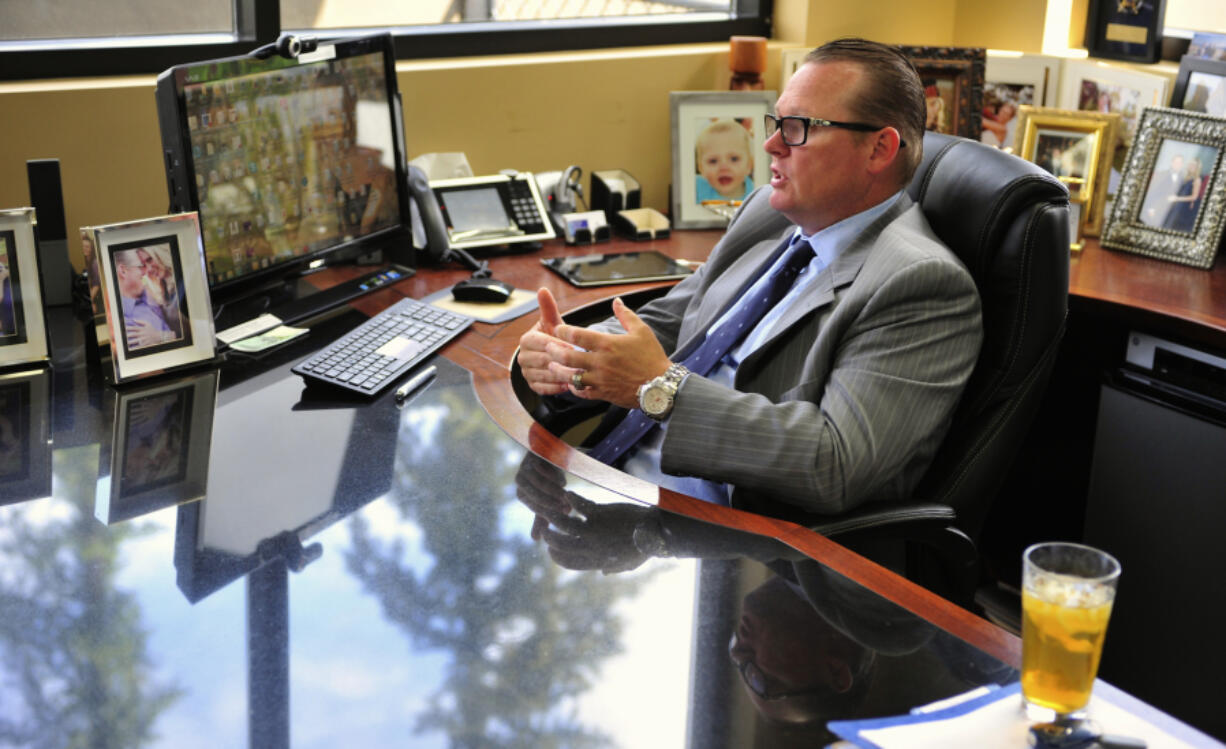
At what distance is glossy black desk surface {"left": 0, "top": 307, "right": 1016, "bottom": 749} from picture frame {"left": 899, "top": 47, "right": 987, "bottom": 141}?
164 cm

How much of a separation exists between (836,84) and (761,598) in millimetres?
931

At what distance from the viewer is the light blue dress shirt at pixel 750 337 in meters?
1.92

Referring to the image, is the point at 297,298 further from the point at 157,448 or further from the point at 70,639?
the point at 70,639

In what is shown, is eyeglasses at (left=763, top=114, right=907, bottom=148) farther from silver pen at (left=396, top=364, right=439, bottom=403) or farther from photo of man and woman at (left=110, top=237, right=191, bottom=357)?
photo of man and woman at (left=110, top=237, right=191, bottom=357)

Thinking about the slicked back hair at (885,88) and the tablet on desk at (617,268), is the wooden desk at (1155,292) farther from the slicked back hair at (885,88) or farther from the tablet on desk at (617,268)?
the tablet on desk at (617,268)

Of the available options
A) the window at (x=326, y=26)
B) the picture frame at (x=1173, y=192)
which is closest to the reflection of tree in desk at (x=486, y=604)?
the window at (x=326, y=26)

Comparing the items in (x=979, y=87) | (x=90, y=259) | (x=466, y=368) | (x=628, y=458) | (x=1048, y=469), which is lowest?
(x=1048, y=469)

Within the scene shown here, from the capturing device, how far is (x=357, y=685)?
1.17 meters

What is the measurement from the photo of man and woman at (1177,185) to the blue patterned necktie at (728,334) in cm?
99

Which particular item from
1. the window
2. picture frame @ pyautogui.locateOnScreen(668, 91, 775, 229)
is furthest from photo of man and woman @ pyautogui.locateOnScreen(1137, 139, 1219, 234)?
the window

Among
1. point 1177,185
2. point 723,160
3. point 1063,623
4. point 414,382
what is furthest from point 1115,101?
point 1063,623

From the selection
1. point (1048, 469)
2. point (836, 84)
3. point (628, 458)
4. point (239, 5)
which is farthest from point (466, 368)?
point (1048, 469)

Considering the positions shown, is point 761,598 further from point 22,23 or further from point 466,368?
point 22,23

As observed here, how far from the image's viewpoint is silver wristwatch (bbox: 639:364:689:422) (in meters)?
1.69
